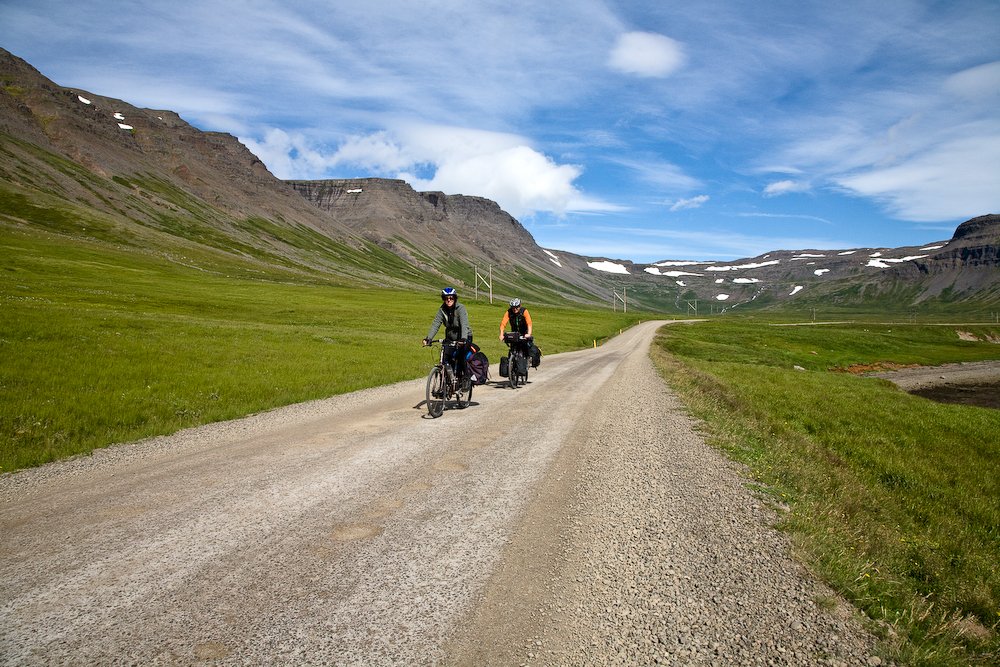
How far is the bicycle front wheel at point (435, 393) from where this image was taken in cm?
1302

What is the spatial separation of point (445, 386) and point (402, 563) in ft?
28.0

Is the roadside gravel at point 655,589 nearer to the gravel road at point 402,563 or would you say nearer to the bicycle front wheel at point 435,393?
the gravel road at point 402,563

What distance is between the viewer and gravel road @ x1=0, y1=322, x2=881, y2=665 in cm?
386

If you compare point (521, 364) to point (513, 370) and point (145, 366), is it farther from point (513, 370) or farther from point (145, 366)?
point (145, 366)

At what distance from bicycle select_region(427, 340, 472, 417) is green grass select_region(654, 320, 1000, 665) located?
6.67m

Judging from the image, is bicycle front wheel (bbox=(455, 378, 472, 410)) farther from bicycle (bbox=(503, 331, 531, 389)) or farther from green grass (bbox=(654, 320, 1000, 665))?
green grass (bbox=(654, 320, 1000, 665))

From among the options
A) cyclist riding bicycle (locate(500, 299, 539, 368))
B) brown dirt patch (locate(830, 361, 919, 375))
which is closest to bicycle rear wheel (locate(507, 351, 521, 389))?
cyclist riding bicycle (locate(500, 299, 539, 368))

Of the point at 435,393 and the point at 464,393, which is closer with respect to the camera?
the point at 435,393

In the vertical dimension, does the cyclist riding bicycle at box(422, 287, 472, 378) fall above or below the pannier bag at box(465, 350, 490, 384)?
above

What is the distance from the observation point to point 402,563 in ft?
16.7

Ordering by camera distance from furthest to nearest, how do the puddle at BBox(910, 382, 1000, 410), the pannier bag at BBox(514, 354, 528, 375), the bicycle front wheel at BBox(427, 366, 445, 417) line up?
the puddle at BBox(910, 382, 1000, 410) < the pannier bag at BBox(514, 354, 528, 375) < the bicycle front wheel at BBox(427, 366, 445, 417)

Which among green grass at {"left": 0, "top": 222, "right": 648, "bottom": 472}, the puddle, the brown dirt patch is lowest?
the puddle

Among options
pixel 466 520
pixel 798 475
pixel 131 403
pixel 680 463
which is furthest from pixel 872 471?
pixel 131 403

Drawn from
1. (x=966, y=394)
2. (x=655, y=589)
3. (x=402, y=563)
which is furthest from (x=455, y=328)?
(x=966, y=394)
